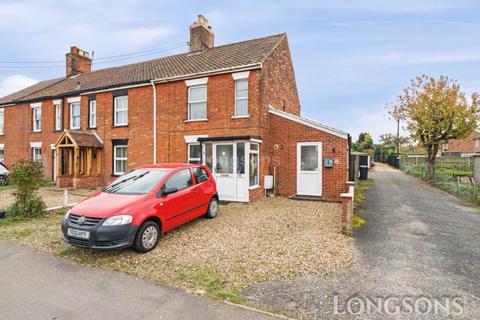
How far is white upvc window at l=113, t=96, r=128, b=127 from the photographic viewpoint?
14.8 metres

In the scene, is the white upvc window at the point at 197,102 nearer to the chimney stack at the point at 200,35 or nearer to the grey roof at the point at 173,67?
the grey roof at the point at 173,67

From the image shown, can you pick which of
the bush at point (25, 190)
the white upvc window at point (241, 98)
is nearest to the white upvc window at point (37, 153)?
the bush at point (25, 190)

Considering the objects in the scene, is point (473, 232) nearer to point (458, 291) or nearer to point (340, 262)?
point (458, 291)

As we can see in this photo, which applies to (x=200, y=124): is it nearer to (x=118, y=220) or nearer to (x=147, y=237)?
(x=147, y=237)

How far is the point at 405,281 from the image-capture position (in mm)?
4070

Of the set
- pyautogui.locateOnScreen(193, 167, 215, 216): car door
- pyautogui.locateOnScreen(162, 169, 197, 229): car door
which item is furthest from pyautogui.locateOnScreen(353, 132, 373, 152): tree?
pyautogui.locateOnScreen(162, 169, 197, 229): car door

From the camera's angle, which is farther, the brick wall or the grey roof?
the grey roof

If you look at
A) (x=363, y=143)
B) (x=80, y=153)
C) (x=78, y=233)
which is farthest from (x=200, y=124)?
(x=363, y=143)

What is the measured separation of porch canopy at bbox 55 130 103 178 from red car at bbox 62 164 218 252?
31.6 feet

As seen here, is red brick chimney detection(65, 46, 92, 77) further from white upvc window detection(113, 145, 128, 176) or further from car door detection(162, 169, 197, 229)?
car door detection(162, 169, 197, 229)

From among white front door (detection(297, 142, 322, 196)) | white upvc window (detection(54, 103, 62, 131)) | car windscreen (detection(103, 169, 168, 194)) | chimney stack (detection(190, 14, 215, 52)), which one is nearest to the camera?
car windscreen (detection(103, 169, 168, 194))

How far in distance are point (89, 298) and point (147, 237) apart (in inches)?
63.7

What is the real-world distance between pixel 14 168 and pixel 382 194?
49.7 ft

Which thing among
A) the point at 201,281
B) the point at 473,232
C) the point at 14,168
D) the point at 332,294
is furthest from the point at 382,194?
the point at 14,168
